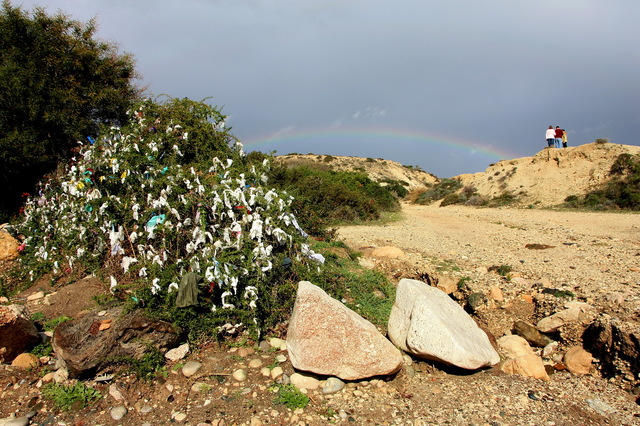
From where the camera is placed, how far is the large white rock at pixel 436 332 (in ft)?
11.2

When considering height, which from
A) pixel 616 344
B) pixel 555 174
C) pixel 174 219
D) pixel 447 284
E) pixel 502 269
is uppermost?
pixel 555 174

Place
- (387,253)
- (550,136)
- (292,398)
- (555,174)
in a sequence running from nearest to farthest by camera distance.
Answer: (292,398)
(387,253)
(555,174)
(550,136)

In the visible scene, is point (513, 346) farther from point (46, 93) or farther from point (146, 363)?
point (46, 93)

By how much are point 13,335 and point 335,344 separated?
10.2 ft

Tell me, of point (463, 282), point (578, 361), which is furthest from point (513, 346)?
point (463, 282)

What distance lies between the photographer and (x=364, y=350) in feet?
10.9

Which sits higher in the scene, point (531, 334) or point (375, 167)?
point (375, 167)

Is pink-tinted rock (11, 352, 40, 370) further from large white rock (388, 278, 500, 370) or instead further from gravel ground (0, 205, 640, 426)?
large white rock (388, 278, 500, 370)

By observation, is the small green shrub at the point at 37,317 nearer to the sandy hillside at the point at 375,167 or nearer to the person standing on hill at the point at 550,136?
the person standing on hill at the point at 550,136

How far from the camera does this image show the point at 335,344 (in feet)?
11.0

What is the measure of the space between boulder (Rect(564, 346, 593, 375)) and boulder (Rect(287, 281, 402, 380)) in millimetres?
1846

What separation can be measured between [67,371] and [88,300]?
162 centimetres

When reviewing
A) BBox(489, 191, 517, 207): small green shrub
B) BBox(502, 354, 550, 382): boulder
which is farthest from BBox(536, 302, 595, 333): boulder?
BBox(489, 191, 517, 207): small green shrub

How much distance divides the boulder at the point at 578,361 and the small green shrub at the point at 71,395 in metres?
4.48
